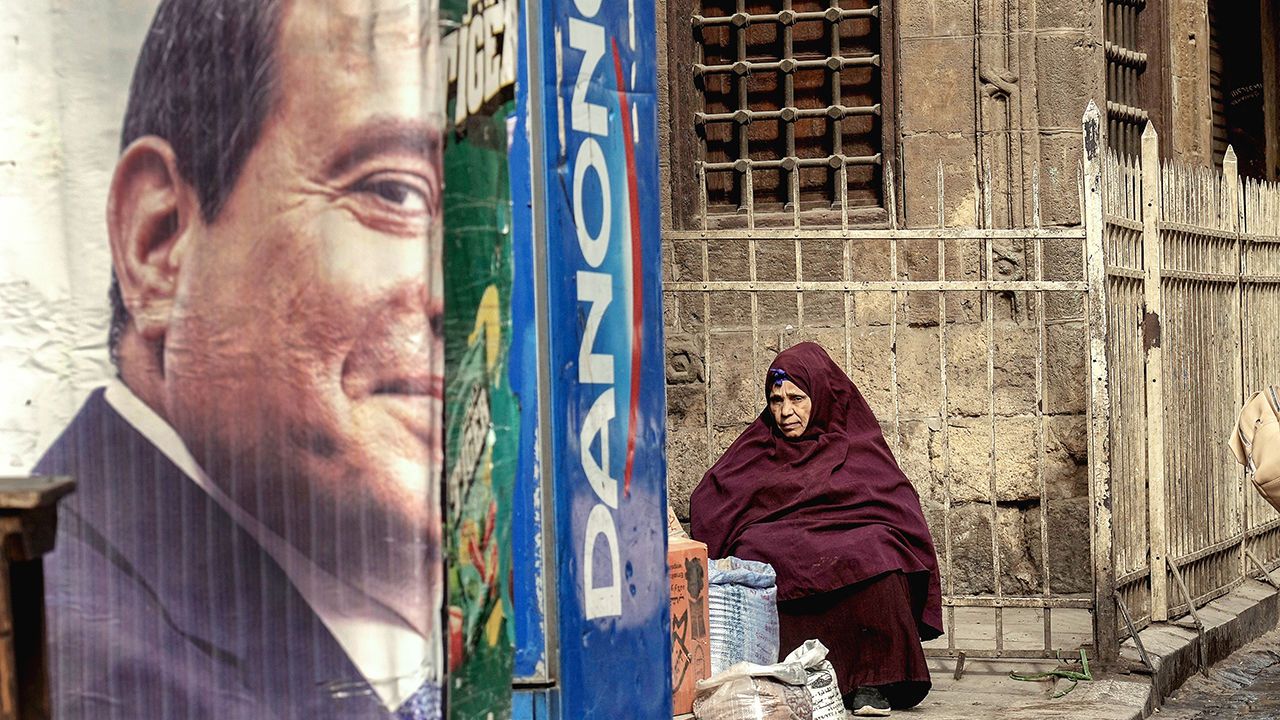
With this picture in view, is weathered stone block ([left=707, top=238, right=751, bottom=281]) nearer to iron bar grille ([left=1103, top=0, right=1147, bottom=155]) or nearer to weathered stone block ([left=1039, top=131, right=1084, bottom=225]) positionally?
weathered stone block ([left=1039, top=131, right=1084, bottom=225])

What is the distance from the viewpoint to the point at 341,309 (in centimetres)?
214

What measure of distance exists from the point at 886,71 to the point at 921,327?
1.22 m

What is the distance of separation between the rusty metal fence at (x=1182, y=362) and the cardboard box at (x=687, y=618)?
2.18 m

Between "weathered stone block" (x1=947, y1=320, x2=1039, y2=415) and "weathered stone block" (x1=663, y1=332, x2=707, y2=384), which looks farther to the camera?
"weathered stone block" (x1=663, y1=332, x2=707, y2=384)

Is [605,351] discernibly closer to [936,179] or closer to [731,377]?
[731,377]

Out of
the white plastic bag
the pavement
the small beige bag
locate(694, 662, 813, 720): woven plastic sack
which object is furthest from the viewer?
the pavement

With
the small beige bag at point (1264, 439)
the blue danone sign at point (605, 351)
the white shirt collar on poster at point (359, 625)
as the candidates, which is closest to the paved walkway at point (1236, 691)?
the small beige bag at point (1264, 439)

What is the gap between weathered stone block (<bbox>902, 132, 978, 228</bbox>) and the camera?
8.61m

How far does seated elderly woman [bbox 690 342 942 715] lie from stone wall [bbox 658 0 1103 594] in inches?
56.4

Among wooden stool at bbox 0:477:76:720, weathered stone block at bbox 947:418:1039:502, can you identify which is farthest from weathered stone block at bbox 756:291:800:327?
wooden stool at bbox 0:477:76:720

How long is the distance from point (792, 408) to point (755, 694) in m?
1.81

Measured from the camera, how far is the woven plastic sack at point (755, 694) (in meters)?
5.16

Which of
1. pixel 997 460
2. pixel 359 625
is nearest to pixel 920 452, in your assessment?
pixel 997 460

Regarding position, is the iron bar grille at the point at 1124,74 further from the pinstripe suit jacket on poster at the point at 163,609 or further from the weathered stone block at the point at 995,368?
the pinstripe suit jacket on poster at the point at 163,609
